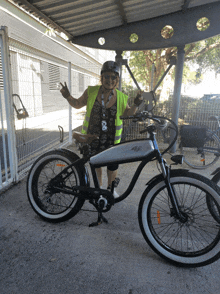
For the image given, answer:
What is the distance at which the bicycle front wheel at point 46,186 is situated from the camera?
2.55m

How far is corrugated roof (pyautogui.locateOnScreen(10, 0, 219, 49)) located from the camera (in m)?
3.46

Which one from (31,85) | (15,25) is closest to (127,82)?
(31,85)

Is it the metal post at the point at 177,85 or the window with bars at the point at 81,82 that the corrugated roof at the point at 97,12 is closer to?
the metal post at the point at 177,85

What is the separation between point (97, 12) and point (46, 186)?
3.12m

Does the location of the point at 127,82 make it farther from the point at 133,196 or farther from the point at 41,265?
the point at 41,265

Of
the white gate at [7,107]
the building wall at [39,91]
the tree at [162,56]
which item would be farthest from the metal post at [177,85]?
the tree at [162,56]

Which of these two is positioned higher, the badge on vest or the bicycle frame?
the badge on vest

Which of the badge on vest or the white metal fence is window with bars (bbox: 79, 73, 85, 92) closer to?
the white metal fence

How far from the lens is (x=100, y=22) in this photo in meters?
4.31

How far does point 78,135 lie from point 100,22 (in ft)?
9.60

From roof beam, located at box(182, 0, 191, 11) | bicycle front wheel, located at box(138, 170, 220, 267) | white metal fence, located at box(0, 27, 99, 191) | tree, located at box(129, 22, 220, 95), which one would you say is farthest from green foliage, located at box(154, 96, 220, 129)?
tree, located at box(129, 22, 220, 95)

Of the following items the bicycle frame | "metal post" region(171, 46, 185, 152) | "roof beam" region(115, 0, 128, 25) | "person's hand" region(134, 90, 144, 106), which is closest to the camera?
the bicycle frame

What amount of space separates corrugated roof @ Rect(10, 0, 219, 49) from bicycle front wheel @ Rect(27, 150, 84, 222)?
2209 millimetres

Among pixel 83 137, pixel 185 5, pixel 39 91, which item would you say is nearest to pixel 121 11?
pixel 185 5
